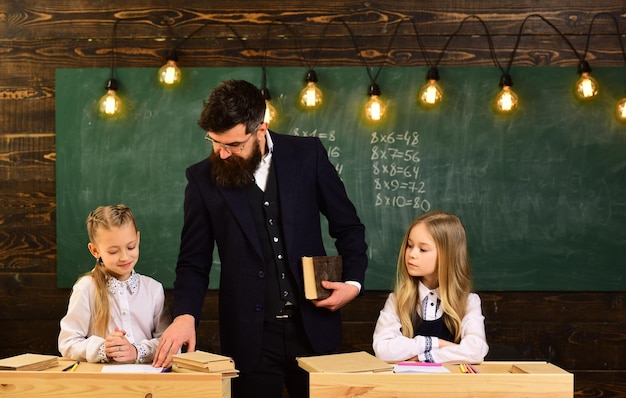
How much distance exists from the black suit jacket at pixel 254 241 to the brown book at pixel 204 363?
1.10 ft

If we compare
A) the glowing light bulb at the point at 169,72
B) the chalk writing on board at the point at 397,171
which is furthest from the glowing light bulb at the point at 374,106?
the glowing light bulb at the point at 169,72

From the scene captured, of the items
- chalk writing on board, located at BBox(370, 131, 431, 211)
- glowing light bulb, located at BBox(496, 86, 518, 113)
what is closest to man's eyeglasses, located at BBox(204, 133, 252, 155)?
chalk writing on board, located at BBox(370, 131, 431, 211)

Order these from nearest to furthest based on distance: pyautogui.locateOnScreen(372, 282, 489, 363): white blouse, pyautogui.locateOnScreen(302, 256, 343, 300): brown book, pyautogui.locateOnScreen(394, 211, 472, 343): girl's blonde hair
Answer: pyautogui.locateOnScreen(302, 256, 343, 300): brown book
pyautogui.locateOnScreen(372, 282, 489, 363): white blouse
pyautogui.locateOnScreen(394, 211, 472, 343): girl's blonde hair

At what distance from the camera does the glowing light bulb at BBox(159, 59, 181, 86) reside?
13.3 feet

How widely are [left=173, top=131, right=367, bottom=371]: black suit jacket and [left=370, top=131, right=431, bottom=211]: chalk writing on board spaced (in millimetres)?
1658

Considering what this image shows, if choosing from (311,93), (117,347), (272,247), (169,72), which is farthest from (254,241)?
(169,72)

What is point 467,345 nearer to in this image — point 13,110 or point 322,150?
point 322,150

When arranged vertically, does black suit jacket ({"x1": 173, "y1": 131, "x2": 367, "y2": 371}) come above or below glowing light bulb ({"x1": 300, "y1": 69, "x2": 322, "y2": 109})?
below

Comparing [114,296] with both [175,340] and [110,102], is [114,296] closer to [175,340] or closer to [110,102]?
[175,340]

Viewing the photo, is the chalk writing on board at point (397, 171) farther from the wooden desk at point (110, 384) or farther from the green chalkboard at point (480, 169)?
the wooden desk at point (110, 384)

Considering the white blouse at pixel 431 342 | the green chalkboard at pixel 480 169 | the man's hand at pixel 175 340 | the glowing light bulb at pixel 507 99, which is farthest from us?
the green chalkboard at pixel 480 169

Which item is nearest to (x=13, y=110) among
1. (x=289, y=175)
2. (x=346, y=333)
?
(x=346, y=333)

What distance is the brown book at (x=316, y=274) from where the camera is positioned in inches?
88.4

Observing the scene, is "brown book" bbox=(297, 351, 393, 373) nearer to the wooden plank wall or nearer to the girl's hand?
the girl's hand
